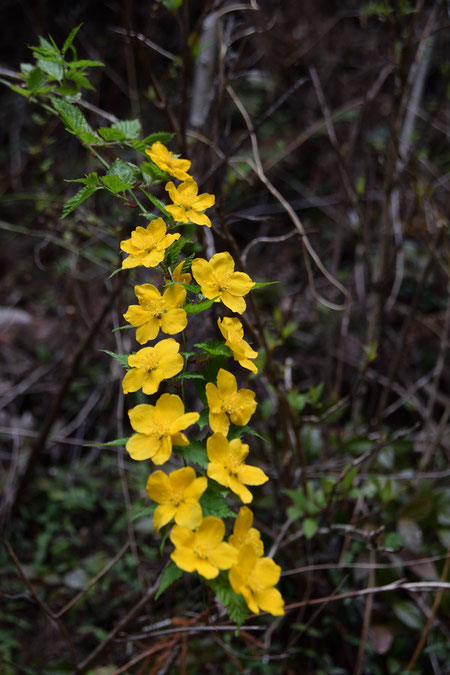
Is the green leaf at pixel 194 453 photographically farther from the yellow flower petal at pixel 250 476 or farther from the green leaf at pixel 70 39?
the green leaf at pixel 70 39

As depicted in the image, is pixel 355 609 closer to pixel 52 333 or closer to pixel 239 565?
pixel 239 565

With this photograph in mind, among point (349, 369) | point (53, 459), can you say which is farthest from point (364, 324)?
point (53, 459)

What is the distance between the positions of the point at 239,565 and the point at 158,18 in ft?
11.8

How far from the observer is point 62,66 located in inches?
41.5

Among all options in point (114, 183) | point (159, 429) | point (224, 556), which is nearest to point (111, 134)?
point (114, 183)

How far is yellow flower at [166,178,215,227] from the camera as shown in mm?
923

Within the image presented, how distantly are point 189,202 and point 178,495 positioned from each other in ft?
1.75

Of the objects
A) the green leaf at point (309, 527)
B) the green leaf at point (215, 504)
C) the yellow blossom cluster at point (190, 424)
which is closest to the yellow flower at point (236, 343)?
the yellow blossom cluster at point (190, 424)

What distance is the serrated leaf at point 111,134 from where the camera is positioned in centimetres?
99

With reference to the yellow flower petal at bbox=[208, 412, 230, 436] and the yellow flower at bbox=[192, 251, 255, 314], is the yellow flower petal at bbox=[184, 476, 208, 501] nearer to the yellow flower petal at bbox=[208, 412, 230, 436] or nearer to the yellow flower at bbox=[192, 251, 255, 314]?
the yellow flower petal at bbox=[208, 412, 230, 436]

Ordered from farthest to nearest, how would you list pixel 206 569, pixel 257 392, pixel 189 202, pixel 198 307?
1. pixel 257 392
2. pixel 189 202
3. pixel 198 307
4. pixel 206 569

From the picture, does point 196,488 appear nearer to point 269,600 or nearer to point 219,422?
point 219,422

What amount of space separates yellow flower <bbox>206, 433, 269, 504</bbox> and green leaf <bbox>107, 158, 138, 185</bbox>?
1.69ft

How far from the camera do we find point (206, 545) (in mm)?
763
